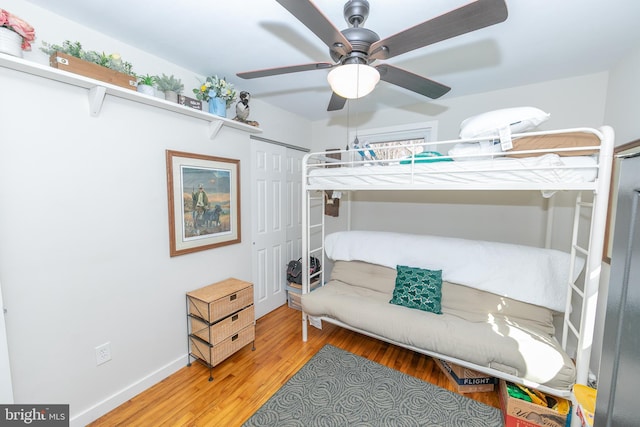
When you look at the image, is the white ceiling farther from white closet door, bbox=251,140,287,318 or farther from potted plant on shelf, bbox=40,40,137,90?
white closet door, bbox=251,140,287,318

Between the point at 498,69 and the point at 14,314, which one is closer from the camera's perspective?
the point at 14,314

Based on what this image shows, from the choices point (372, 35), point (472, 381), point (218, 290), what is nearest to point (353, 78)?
point (372, 35)

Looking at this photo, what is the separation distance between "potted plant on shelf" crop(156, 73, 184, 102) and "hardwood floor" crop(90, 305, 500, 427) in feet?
7.18

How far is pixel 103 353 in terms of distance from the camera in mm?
1707

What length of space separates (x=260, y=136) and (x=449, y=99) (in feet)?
6.87

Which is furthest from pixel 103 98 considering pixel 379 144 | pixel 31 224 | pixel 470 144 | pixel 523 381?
pixel 523 381

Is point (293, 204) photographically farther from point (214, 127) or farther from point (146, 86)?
point (146, 86)

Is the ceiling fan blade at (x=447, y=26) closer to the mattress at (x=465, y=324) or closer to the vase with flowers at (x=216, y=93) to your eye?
the vase with flowers at (x=216, y=93)

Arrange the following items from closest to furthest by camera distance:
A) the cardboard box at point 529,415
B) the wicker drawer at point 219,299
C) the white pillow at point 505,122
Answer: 1. the cardboard box at point 529,415
2. the white pillow at point 505,122
3. the wicker drawer at point 219,299

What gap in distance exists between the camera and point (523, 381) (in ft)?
5.07

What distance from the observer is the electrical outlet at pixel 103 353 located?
1684mm

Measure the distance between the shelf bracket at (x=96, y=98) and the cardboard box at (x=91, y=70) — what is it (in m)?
0.07

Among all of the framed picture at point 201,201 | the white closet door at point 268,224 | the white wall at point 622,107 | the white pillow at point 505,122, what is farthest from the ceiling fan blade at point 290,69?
the white wall at point 622,107

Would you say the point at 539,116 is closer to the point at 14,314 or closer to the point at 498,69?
the point at 498,69
